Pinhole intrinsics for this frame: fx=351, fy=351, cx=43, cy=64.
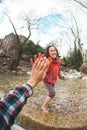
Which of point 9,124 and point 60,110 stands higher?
point 9,124

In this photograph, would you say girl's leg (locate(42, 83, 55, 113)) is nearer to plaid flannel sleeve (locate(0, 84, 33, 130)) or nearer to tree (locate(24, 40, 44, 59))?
plaid flannel sleeve (locate(0, 84, 33, 130))

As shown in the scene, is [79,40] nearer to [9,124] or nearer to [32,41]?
[32,41]

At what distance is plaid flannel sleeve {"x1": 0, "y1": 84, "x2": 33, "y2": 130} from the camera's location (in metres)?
1.54

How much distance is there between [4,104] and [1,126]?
10cm

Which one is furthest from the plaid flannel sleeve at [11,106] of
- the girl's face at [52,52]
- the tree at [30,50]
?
the tree at [30,50]

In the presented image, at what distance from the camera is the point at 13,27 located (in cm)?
2852

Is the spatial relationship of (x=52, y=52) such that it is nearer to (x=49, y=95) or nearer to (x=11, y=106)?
(x=49, y=95)

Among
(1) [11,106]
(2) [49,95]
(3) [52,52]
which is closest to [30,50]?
(2) [49,95]

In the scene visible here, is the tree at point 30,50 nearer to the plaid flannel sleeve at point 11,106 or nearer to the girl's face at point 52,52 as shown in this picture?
the girl's face at point 52,52

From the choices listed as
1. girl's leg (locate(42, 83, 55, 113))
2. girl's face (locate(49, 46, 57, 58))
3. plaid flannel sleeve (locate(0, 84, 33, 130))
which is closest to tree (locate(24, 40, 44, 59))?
girl's leg (locate(42, 83, 55, 113))

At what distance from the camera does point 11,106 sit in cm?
156

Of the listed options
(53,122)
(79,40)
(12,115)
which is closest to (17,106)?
(12,115)

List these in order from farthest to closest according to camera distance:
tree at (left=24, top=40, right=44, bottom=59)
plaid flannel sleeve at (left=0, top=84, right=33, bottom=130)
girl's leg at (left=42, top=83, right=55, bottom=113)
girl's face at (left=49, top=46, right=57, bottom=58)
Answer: tree at (left=24, top=40, right=44, bottom=59)
girl's leg at (left=42, top=83, right=55, bottom=113)
girl's face at (left=49, top=46, right=57, bottom=58)
plaid flannel sleeve at (left=0, top=84, right=33, bottom=130)

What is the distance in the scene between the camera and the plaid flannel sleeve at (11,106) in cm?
154
